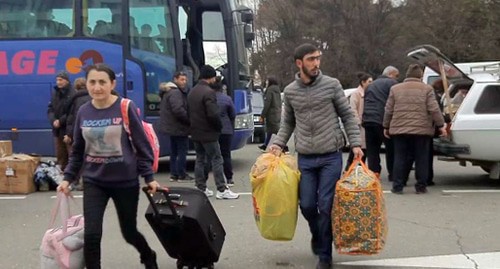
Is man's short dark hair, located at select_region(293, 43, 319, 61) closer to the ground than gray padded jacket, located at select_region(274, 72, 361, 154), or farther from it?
farther from it

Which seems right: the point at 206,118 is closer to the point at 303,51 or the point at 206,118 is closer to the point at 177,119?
the point at 177,119

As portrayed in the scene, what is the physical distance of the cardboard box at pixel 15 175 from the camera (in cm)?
1152

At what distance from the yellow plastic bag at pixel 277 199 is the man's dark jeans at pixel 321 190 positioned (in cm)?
9

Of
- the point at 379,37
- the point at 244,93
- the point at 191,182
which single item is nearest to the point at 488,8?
the point at 379,37

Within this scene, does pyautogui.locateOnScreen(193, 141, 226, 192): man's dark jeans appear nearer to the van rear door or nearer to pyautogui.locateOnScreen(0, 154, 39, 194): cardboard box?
pyautogui.locateOnScreen(0, 154, 39, 194): cardboard box

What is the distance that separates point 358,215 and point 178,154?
6.75m

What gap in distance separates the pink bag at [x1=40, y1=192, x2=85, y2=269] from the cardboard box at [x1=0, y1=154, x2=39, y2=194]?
5892mm

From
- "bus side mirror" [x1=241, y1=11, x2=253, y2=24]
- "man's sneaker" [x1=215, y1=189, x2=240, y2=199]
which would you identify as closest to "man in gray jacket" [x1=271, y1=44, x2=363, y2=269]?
"man's sneaker" [x1=215, y1=189, x2=240, y2=199]

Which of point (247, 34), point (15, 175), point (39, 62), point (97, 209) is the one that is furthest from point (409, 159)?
point (39, 62)

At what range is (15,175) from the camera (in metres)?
11.6

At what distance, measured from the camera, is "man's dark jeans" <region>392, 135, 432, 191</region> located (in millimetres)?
10539

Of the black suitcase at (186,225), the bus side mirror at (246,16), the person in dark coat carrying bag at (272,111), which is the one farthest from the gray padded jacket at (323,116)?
the person in dark coat carrying bag at (272,111)

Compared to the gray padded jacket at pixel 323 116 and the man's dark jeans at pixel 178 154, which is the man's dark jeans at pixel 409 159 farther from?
the gray padded jacket at pixel 323 116

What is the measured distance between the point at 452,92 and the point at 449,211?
3.50 metres
